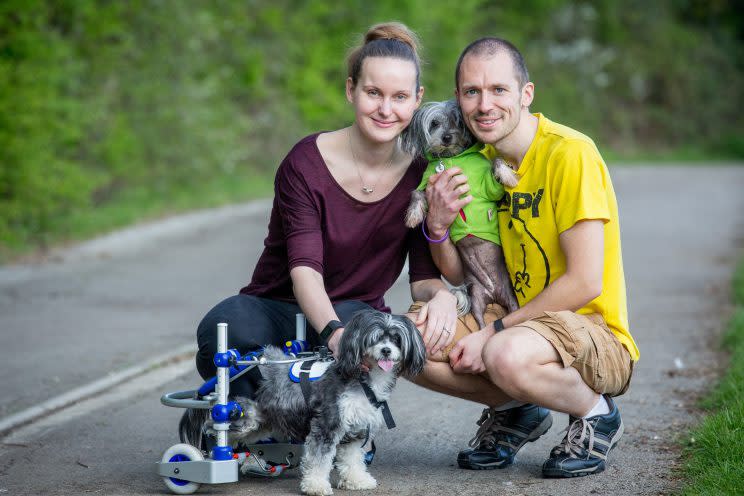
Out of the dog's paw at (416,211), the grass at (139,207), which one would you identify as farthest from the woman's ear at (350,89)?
the grass at (139,207)

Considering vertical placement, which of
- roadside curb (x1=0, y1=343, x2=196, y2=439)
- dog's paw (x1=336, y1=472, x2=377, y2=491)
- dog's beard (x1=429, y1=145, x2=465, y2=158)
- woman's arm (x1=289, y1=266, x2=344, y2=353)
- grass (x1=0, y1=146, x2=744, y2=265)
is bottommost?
roadside curb (x1=0, y1=343, x2=196, y2=439)

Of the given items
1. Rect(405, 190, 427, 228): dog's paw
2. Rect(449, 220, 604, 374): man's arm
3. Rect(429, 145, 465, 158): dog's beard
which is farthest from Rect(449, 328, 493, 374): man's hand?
Rect(429, 145, 465, 158): dog's beard

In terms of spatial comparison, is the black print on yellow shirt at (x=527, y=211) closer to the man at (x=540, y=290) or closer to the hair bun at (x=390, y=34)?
the man at (x=540, y=290)

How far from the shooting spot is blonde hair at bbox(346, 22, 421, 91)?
454cm

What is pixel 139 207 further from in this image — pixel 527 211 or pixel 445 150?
pixel 527 211

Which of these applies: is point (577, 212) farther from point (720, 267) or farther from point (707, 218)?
point (707, 218)

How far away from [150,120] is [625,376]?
485 inches

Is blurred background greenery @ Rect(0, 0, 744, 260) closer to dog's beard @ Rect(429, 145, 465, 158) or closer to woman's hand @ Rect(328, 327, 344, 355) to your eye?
dog's beard @ Rect(429, 145, 465, 158)

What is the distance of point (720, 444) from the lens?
4.65 metres

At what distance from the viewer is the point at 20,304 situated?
916cm

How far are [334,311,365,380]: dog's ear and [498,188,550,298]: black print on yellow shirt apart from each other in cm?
91

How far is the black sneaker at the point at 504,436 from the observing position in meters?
4.66

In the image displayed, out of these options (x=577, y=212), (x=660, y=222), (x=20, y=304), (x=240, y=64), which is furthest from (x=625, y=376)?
(x=240, y=64)

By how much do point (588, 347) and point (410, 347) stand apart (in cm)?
78
